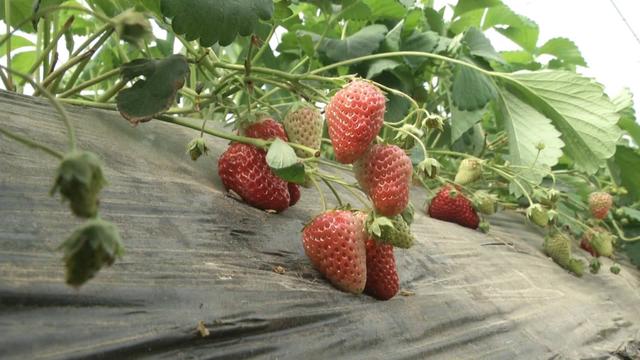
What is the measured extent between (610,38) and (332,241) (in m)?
3.59

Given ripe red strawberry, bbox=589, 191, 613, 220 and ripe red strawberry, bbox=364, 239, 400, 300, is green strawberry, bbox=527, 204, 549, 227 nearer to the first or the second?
ripe red strawberry, bbox=589, 191, 613, 220

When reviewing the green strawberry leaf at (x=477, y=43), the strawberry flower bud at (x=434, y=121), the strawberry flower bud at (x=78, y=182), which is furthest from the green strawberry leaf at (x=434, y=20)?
the strawberry flower bud at (x=78, y=182)

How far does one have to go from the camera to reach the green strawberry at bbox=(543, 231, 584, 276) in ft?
4.43

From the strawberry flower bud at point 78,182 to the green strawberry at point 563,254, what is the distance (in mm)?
1234

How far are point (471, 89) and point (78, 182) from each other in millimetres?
993

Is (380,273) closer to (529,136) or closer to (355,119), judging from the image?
(355,119)

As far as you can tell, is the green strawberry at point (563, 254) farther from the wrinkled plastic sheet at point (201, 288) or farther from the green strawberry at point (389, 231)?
the green strawberry at point (389, 231)

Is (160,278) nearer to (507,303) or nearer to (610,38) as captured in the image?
(507,303)

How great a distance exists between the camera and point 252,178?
0.73 meters

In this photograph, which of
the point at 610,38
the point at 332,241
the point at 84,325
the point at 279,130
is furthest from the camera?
the point at 610,38

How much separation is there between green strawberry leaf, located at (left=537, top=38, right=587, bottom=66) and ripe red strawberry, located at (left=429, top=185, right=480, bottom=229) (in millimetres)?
859

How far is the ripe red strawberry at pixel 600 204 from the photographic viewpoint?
1.57 meters

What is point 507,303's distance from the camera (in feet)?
2.95

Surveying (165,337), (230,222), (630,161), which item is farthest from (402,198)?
(630,161)
